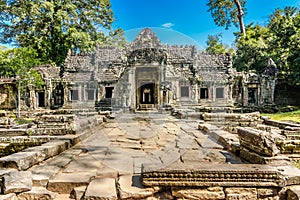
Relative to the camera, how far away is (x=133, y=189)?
276 centimetres

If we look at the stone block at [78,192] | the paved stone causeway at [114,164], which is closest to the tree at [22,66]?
the paved stone causeway at [114,164]

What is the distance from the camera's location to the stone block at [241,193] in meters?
2.76

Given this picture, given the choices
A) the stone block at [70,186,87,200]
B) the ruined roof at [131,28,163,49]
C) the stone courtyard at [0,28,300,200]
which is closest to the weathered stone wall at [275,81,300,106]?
the ruined roof at [131,28,163,49]

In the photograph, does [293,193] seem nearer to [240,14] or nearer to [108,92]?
[108,92]

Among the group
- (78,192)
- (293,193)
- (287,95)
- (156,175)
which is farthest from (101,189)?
(287,95)

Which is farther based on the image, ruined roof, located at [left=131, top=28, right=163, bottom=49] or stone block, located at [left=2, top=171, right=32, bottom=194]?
ruined roof, located at [left=131, top=28, right=163, bottom=49]

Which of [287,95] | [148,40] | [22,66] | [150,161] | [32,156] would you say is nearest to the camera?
[32,156]

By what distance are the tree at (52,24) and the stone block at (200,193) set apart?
2598cm

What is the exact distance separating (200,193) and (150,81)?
56.7ft

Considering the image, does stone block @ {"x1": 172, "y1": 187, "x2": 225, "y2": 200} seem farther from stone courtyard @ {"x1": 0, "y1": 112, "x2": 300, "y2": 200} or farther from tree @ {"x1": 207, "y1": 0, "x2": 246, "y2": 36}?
tree @ {"x1": 207, "y1": 0, "x2": 246, "y2": 36}

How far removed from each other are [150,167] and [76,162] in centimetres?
168

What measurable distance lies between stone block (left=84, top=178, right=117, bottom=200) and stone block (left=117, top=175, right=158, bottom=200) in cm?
9

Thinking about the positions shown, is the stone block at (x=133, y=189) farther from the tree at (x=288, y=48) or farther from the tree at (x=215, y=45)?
the tree at (x=215, y=45)

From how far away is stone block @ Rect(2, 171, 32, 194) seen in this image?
264 centimetres
